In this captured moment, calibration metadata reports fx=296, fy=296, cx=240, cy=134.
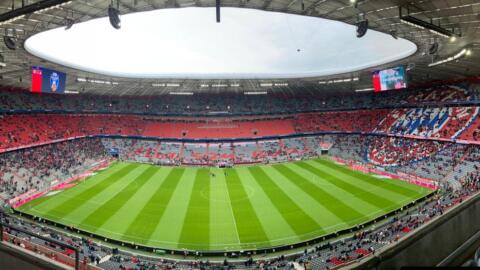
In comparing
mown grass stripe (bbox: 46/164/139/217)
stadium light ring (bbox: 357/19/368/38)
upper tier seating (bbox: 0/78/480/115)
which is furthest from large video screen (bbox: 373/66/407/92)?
mown grass stripe (bbox: 46/164/139/217)

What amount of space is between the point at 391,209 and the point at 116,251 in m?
20.4

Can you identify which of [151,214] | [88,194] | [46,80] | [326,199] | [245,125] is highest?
[46,80]

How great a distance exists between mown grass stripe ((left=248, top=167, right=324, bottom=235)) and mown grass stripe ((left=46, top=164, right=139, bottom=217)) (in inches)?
649

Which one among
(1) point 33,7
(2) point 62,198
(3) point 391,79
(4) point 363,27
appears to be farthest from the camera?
(3) point 391,79

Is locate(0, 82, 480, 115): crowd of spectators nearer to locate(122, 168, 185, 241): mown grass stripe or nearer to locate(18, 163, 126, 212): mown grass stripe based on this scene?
locate(18, 163, 126, 212): mown grass stripe

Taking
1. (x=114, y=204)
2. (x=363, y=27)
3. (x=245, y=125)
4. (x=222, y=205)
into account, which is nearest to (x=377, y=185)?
(x=222, y=205)

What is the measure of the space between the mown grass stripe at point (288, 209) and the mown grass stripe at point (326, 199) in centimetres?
230

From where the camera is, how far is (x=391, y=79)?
1191 inches

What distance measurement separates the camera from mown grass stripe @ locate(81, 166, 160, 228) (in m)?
21.9

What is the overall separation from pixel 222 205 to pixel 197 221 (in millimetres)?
3948

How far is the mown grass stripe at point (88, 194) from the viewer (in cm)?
2452

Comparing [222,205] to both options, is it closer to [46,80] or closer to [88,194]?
[88,194]

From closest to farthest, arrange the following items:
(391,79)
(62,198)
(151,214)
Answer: (151,214) → (62,198) → (391,79)

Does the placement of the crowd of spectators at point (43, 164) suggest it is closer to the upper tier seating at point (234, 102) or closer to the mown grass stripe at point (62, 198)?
the mown grass stripe at point (62, 198)
